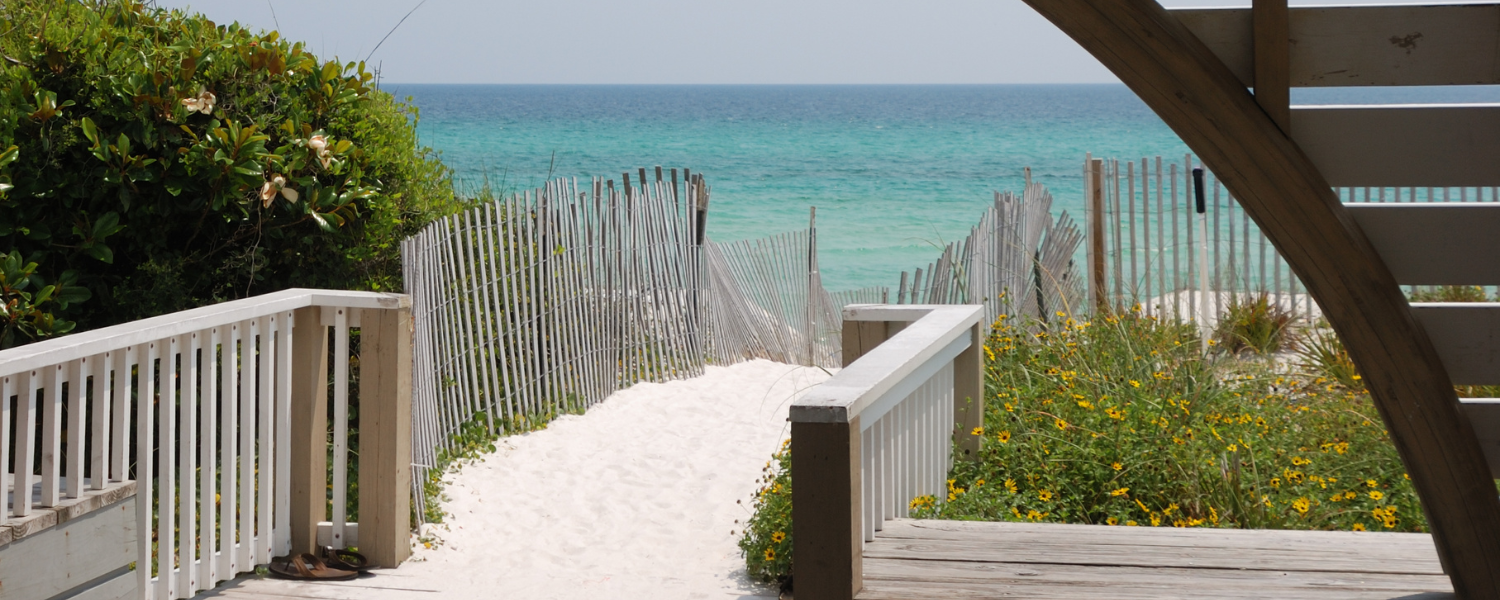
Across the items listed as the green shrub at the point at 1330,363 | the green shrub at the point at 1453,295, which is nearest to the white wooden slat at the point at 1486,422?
the green shrub at the point at 1330,363

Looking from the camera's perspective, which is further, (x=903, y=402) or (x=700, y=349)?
(x=700, y=349)

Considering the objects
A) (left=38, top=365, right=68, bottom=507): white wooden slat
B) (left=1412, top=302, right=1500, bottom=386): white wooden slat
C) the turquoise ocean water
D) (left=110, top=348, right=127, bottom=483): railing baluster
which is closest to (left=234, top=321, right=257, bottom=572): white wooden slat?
(left=110, top=348, right=127, bottom=483): railing baluster

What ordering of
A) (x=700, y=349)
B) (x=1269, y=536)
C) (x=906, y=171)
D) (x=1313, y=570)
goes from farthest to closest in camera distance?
(x=906, y=171)
(x=700, y=349)
(x=1269, y=536)
(x=1313, y=570)

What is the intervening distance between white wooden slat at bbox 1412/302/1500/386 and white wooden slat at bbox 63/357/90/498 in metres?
3.19

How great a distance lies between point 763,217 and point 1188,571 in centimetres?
2801

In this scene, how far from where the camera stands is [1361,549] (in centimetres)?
327

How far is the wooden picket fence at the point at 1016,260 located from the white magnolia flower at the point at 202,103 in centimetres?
521

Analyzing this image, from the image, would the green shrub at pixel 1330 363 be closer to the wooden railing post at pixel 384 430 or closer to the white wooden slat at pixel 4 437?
the wooden railing post at pixel 384 430

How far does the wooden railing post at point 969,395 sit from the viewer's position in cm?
443

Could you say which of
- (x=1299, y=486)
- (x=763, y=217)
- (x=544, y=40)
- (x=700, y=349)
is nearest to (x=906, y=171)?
(x=763, y=217)

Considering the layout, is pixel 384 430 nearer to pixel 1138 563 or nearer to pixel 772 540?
pixel 772 540

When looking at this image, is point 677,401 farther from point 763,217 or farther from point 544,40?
point 544,40

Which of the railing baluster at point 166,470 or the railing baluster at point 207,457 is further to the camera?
the railing baluster at point 207,457

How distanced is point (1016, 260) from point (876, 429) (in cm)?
571
